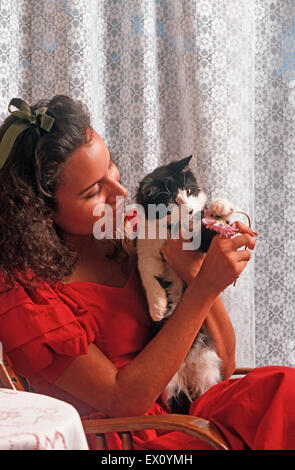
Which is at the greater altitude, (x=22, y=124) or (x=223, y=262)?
(x=22, y=124)

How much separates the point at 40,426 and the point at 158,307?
523mm

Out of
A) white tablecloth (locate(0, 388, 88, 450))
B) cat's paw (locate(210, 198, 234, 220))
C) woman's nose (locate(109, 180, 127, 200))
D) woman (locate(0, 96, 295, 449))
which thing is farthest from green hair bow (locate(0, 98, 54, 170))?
white tablecloth (locate(0, 388, 88, 450))

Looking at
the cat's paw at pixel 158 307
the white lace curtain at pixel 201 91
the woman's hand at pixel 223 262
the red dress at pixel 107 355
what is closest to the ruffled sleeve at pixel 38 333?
the red dress at pixel 107 355

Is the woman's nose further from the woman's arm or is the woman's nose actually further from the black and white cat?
the woman's arm

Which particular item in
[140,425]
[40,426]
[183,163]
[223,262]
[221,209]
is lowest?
[140,425]

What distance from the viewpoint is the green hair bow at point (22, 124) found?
114cm

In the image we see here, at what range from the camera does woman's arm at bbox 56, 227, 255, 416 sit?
1091 millimetres

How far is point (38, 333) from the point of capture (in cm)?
106

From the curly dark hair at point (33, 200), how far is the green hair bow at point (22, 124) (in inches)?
0.5

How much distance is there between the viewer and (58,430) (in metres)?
0.70

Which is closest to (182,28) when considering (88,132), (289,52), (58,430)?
(289,52)

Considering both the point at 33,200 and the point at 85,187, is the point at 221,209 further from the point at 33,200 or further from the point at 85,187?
the point at 33,200

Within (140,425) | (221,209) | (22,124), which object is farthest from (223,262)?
(22,124)

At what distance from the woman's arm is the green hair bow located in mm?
447
